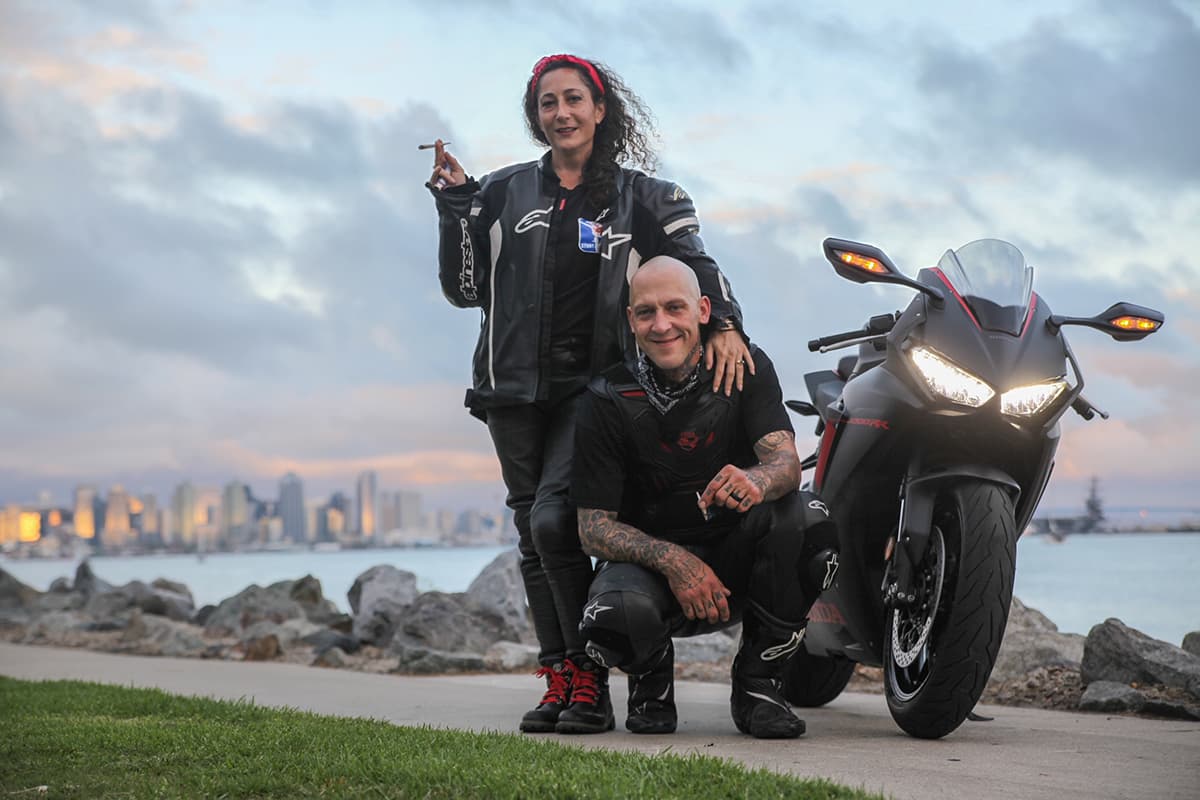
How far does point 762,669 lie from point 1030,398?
119 cm

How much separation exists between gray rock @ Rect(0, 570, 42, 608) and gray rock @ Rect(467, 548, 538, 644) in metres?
8.74

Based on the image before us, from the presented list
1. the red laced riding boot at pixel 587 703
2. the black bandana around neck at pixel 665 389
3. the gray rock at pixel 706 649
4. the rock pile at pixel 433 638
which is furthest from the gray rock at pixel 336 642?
the black bandana around neck at pixel 665 389

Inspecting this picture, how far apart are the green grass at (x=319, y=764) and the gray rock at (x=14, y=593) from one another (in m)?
14.2

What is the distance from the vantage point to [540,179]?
4.79m

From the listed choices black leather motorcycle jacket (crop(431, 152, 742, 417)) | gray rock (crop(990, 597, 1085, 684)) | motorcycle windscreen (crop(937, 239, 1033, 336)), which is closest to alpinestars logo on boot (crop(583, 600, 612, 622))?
black leather motorcycle jacket (crop(431, 152, 742, 417))

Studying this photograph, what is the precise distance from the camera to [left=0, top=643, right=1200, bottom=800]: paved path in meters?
3.09

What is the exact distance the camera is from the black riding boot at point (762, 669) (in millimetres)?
4066

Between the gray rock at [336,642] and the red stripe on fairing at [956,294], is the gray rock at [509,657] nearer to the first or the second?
the gray rock at [336,642]

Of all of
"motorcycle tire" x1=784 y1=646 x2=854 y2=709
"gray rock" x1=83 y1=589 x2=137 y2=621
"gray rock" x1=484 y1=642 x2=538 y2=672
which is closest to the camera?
"motorcycle tire" x1=784 y1=646 x2=854 y2=709

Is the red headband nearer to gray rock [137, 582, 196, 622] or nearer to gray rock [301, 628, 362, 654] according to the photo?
gray rock [301, 628, 362, 654]

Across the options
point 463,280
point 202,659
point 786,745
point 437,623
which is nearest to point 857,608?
point 786,745

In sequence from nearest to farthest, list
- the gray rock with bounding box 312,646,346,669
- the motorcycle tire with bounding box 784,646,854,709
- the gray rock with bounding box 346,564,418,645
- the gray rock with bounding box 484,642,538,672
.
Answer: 1. the motorcycle tire with bounding box 784,646,854,709
2. the gray rock with bounding box 484,642,538,672
3. the gray rock with bounding box 312,646,346,669
4. the gray rock with bounding box 346,564,418,645

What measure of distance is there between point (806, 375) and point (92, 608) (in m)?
12.8

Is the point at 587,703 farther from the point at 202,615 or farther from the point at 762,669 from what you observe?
the point at 202,615
